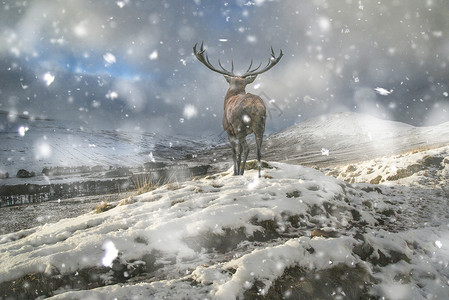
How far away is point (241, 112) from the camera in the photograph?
20.7ft

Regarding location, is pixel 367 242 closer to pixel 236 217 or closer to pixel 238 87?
pixel 236 217

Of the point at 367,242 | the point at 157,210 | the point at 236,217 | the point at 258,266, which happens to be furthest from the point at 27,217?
the point at 367,242

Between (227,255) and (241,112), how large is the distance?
13.4ft

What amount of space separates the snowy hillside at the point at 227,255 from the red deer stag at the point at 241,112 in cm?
225

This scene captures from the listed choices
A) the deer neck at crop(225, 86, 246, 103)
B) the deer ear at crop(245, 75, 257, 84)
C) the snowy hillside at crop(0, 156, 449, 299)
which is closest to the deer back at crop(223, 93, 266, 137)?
the deer neck at crop(225, 86, 246, 103)

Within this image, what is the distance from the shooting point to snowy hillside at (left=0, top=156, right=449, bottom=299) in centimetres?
220

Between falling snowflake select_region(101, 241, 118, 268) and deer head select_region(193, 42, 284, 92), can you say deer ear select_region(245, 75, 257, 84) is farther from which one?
falling snowflake select_region(101, 241, 118, 268)

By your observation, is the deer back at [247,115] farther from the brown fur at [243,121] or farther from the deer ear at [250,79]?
the deer ear at [250,79]

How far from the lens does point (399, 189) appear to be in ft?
24.6

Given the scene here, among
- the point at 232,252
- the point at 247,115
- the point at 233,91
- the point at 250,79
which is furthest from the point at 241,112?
the point at 232,252

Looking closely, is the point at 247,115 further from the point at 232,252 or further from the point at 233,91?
the point at 232,252

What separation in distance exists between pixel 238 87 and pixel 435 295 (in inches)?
267

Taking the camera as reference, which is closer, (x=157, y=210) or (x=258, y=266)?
(x=258, y=266)

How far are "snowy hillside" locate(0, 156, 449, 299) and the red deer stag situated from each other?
2254 mm
